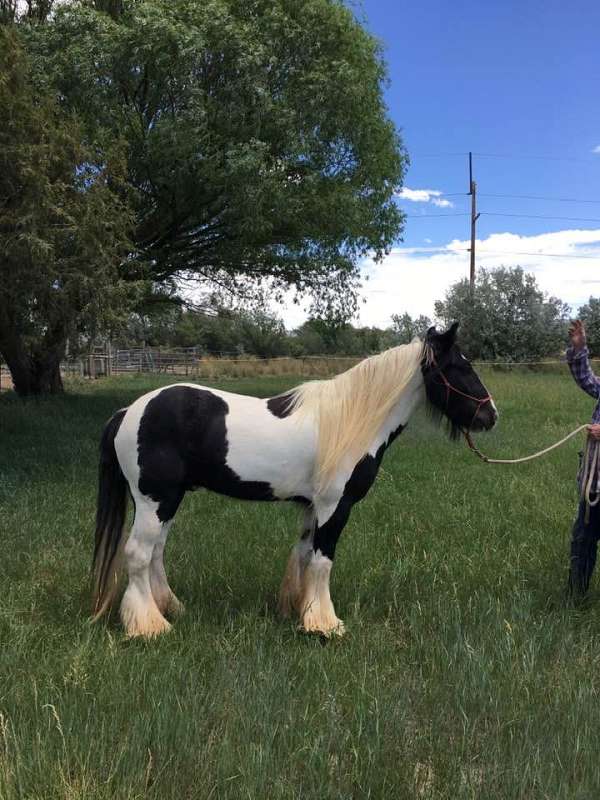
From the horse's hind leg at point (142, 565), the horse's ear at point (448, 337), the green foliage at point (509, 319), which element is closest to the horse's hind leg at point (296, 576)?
the horse's hind leg at point (142, 565)

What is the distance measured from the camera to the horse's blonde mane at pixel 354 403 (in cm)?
344

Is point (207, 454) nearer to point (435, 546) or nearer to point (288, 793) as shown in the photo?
point (288, 793)

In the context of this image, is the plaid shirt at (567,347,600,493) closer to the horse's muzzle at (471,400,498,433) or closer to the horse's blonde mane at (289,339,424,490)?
the horse's muzzle at (471,400,498,433)

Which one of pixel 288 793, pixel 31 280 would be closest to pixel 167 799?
pixel 288 793

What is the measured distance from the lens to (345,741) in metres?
2.34

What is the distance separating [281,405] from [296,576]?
1.07 metres

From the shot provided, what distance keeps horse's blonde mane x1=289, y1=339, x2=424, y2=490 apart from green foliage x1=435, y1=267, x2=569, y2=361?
26642 millimetres

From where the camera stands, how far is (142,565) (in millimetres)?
3379

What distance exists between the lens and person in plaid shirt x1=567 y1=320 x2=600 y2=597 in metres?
3.75

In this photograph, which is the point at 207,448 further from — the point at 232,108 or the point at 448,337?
the point at 232,108

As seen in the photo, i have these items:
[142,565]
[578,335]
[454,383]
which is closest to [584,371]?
[578,335]

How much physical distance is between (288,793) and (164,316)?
18278mm

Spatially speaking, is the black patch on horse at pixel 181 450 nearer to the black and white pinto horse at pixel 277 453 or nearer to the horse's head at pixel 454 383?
the black and white pinto horse at pixel 277 453

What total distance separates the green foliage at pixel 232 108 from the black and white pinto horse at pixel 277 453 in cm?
769
